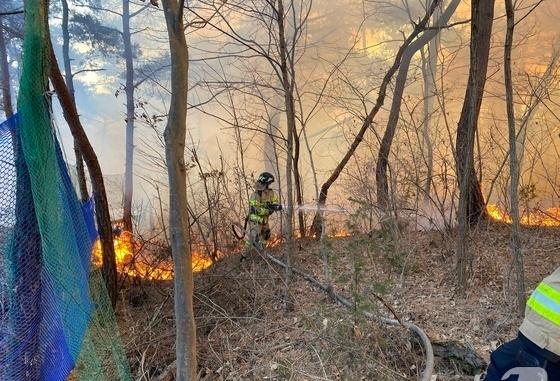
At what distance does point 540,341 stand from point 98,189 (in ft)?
14.5

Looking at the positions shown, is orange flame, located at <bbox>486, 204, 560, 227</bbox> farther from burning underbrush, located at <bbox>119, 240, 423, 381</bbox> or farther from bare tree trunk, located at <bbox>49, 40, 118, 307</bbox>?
bare tree trunk, located at <bbox>49, 40, 118, 307</bbox>

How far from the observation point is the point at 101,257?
5.09 meters

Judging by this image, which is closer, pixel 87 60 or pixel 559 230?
pixel 559 230

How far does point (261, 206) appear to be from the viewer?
7227 mm

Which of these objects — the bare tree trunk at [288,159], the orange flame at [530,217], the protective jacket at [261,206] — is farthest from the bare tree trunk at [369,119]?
the orange flame at [530,217]

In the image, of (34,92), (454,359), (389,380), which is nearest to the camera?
(34,92)

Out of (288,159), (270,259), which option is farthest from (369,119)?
(270,259)

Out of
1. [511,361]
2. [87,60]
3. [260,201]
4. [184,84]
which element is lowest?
[511,361]

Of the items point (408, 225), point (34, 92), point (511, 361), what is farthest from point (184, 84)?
point (408, 225)

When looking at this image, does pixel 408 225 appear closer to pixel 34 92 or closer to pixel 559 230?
pixel 559 230

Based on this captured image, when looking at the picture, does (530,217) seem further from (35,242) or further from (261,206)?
(35,242)

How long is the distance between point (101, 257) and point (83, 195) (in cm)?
83

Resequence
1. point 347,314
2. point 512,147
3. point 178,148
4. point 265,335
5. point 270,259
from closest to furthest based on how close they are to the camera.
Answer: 1. point 178,148
2. point 512,147
3. point 347,314
4. point 265,335
5. point 270,259

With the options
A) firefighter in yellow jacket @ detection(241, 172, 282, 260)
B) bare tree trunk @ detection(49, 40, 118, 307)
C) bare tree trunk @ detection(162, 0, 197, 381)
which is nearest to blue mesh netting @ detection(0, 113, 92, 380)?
bare tree trunk @ detection(162, 0, 197, 381)
